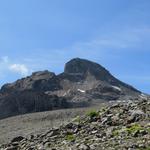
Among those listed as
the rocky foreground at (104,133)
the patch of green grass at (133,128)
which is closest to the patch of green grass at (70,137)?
the rocky foreground at (104,133)

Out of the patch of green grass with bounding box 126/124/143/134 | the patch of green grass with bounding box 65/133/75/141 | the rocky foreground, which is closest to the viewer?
the rocky foreground

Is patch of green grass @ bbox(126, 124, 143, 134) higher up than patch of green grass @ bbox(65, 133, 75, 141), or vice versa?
patch of green grass @ bbox(126, 124, 143, 134)

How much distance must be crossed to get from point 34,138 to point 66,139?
255cm

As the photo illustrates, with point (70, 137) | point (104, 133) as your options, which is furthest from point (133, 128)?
point (70, 137)

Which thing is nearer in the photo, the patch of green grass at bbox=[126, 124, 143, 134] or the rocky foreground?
the rocky foreground

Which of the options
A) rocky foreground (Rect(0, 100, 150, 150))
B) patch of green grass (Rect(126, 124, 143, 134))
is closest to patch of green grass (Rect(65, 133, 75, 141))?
rocky foreground (Rect(0, 100, 150, 150))

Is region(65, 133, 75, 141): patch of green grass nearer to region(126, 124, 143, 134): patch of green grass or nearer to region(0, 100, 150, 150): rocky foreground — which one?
region(0, 100, 150, 150): rocky foreground

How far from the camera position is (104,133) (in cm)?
1997

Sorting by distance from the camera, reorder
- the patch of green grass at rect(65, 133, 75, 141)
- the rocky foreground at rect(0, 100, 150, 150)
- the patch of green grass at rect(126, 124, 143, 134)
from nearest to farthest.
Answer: the rocky foreground at rect(0, 100, 150, 150), the patch of green grass at rect(126, 124, 143, 134), the patch of green grass at rect(65, 133, 75, 141)

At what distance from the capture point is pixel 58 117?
9481cm

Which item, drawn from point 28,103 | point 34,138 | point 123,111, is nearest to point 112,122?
point 123,111

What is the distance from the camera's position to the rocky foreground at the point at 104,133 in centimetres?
1806

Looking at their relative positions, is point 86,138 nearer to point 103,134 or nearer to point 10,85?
point 103,134

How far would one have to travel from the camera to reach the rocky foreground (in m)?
18.1
